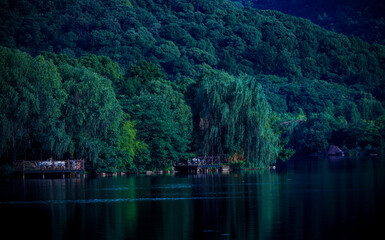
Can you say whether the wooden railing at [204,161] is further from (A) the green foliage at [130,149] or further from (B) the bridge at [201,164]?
(A) the green foliage at [130,149]

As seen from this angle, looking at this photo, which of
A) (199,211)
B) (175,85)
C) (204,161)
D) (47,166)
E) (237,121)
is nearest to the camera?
(199,211)

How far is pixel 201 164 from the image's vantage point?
6019 cm

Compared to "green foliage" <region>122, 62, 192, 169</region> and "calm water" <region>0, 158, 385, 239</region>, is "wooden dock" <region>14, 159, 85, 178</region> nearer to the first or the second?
"green foliage" <region>122, 62, 192, 169</region>

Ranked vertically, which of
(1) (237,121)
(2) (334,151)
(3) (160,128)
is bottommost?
(2) (334,151)

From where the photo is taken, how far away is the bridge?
59.8m

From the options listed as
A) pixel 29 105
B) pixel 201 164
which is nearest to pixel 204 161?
pixel 201 164

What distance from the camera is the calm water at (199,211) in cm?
2144

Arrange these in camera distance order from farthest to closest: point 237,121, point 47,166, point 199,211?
point 237,121
point 47,166
point 199,211

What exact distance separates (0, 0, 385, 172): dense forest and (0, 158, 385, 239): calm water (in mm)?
12479

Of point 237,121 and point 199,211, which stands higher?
point 237,121

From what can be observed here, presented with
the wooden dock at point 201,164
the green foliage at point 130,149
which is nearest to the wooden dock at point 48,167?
the green foliage at point 130,149

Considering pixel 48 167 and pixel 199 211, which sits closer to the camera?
pixel 199 211

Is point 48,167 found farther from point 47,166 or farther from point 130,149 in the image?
point 130,149

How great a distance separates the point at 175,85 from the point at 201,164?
17084mm
